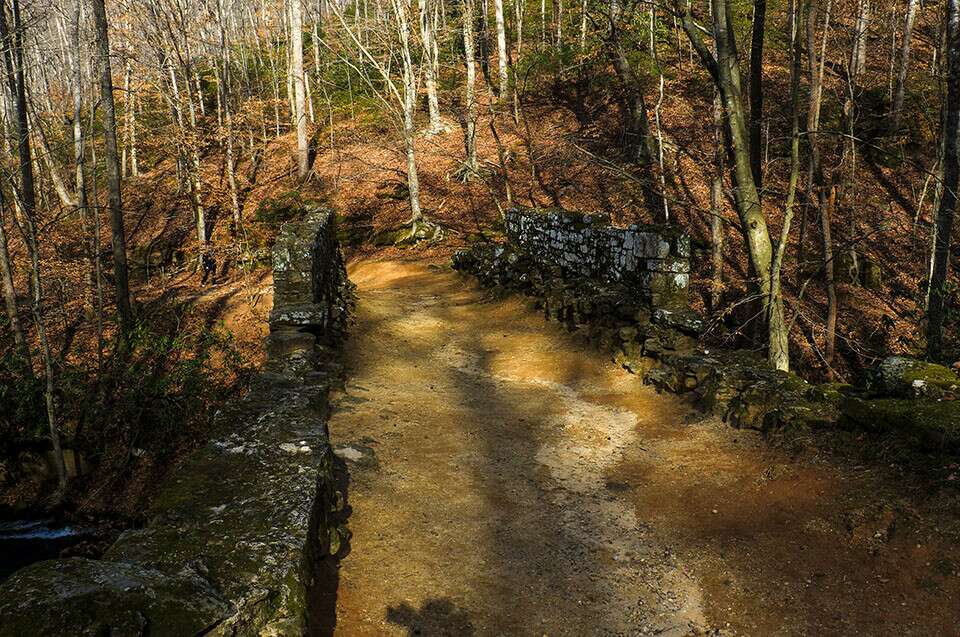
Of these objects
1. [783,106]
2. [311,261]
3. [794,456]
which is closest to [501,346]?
[311,261]

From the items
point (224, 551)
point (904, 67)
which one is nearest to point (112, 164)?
point (224, 551)

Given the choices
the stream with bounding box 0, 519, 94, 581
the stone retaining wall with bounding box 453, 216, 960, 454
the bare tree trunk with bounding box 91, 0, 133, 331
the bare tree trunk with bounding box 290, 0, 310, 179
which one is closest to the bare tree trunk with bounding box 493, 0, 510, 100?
the bare tree trunk with bounding box 290, 0, 310, 179

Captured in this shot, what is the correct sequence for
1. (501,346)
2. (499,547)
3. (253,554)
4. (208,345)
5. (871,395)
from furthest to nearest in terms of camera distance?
(208,345)
(501,346)
(871,395)
(499,547)
(253,554)

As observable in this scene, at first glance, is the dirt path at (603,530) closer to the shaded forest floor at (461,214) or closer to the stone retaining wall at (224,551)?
the stone retaining wall at (224,551)

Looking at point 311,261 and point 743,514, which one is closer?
point 743,514

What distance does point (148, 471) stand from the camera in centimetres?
1265

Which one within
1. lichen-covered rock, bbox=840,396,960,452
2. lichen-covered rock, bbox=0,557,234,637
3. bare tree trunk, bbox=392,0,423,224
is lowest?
lichen-covered rock, bbox=840,396,960,452

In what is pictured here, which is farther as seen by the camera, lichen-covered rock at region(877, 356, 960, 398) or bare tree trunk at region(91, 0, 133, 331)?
bare tree trunk at region(91, 0, 133, 331)

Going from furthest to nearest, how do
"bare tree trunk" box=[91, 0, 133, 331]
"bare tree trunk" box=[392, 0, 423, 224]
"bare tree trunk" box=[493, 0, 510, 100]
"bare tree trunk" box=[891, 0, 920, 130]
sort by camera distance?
"bare tree trunk" box=[493, 0, 510, 100], "bare tree trunk" box=[891, 0, 920, 130], "bare tree trunk" box=[392, 0, 423, 224], "bare tree trunk" box=[91, 0, 133, 331]

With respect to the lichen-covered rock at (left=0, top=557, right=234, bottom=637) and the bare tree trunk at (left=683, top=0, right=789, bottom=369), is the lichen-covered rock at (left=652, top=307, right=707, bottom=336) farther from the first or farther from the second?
the lichen-covered rock at (left=0, top=557, right=234, bottom=637)

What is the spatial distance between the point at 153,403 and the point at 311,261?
A: 6487 mm

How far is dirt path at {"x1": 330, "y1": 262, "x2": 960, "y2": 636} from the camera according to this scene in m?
4.17

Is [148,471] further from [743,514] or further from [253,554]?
[743,514]

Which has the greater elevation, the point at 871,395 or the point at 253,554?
the point at 253,554
